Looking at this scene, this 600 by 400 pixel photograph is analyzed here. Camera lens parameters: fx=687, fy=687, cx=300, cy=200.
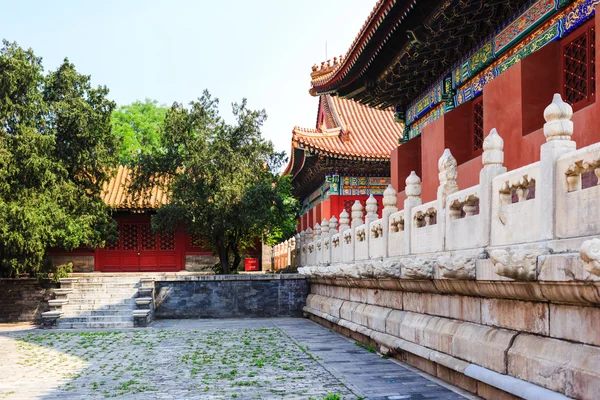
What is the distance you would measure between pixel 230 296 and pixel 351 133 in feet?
22.1

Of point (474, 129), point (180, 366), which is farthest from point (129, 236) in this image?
point (474, 129)

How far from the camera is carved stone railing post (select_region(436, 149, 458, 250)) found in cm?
757

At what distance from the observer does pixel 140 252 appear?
24844 mm

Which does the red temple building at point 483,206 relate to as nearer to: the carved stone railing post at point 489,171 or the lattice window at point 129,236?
the carved stone railing post at point 489,171

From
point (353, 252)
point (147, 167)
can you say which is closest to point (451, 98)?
point (353, 252)

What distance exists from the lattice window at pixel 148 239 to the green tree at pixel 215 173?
5.43 m

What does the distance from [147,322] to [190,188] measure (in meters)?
4.09

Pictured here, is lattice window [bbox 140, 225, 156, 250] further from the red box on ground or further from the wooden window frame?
the wooden window frame

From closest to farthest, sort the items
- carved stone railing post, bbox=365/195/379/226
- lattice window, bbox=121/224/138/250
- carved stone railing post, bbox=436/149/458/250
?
1. carved stone railing post, bbox=436/149/458/250
2. carved stone railing post, bbox=365/195/379/226
3. lattice window, bbox=121/224/138/250

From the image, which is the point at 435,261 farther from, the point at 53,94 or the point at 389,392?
the point at 53,94

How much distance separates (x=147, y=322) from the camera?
1638cm

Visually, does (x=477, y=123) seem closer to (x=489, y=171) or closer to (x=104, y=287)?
(x=489, y=171)

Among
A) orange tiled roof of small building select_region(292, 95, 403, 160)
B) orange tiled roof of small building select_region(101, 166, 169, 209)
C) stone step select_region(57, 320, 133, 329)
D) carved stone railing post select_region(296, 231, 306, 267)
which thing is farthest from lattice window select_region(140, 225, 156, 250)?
stone step select_region(57, 320, 133, 329)

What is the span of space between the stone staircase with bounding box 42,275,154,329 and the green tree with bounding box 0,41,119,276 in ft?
3.61
